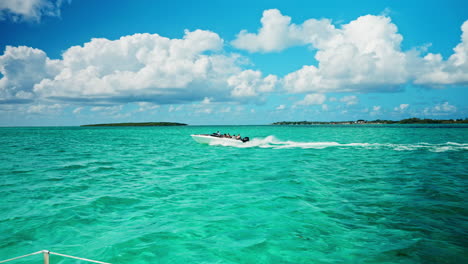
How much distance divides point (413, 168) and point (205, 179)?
14.6m

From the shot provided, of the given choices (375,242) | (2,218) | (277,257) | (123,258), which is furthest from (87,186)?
(375,242)

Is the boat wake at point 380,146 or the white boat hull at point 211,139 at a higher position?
the white boat hull at point 211,139

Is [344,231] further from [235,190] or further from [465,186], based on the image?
[465,186]

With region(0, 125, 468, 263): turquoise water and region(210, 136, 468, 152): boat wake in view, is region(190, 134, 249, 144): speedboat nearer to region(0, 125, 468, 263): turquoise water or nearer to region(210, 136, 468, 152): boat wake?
region(210, 136, 468, 152): boat wake

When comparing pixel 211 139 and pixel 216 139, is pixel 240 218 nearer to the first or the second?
pixel 216 139

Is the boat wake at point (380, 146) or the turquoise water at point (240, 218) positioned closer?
the turquoise water at point (240, 218)

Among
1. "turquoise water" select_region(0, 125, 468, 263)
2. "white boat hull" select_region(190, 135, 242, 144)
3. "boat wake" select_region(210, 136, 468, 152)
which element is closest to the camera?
"turquoise water" select_region(0, 125, 468, 263)

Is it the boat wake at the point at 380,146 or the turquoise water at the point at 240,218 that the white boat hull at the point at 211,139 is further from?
the turquoise water at the point at 240,218

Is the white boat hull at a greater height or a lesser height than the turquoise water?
greater

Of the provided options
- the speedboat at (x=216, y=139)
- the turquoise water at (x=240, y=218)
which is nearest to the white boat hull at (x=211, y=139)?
the speedboat at (x=216, y=139)

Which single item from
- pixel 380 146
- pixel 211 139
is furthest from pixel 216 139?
pixel 380 146

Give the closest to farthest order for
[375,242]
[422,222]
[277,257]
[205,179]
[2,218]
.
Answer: [277,257], [375,242], [422,222], [2,218], [205,179]

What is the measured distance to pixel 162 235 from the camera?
7.58m

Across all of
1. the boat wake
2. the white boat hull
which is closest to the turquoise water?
the boat wake
